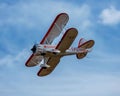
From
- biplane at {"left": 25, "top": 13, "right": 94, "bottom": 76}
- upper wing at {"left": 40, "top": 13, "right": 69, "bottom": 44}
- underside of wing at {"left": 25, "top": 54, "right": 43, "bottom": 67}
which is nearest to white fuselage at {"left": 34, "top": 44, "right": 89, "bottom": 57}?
biplane at {"left": 25, "top": 13, "right": 94, "bottom": 76}

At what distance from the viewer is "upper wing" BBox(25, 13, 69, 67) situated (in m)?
51.6

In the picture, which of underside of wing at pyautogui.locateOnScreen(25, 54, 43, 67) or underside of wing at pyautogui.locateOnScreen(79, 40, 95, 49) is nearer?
underside of wing at pyautogui.locateOnScreen(25, 54, 43, 67)

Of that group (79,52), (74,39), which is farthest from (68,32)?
(79,52)

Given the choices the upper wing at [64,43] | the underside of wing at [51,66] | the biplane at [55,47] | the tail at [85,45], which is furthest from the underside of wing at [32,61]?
the tail at [85,45]

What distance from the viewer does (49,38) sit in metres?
53.8

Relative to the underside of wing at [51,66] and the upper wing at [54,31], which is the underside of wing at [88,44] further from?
the upper wing at [54,31]

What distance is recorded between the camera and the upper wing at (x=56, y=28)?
51.5m

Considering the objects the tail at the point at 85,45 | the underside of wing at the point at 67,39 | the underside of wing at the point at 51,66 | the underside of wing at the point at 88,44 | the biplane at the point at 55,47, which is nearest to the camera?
the underside of wing at the point at 67,39

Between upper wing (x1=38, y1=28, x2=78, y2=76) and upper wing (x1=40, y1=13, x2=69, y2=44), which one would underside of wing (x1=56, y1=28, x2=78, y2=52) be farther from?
upper wing (x1=40, y1=13, x2=69, y2=44)

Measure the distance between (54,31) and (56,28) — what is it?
582mm

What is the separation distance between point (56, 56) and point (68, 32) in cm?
415

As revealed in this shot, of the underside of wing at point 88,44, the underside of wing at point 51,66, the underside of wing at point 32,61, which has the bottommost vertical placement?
the underside of wing at point 51,66

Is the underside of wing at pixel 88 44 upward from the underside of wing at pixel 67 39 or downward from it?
upward

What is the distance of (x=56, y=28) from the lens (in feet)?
173
